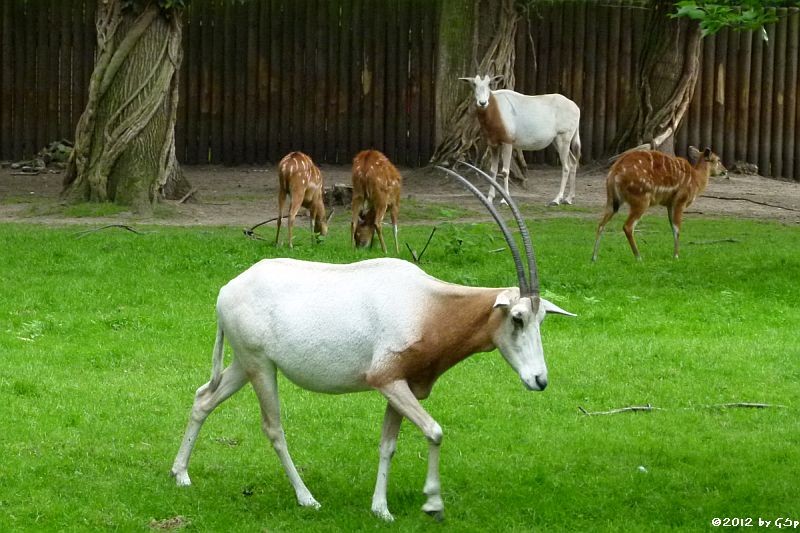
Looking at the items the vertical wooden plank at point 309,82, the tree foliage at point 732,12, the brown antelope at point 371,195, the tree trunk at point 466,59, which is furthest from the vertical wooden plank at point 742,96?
the tree foliage at point 732,12

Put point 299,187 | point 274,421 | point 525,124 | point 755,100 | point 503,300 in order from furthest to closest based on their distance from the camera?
1. point 755,100
2. point 525,124
3. point 299,187
4. point 274,421
5. point 503,300

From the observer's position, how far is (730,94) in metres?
21.6

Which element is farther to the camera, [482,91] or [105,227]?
[482,91]

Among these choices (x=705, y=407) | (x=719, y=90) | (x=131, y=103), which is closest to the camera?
(x=705, y=407)

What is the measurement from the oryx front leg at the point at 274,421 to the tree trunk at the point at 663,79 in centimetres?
1424

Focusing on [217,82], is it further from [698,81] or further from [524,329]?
[524,329]

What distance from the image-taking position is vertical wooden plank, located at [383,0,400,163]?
21.4 m

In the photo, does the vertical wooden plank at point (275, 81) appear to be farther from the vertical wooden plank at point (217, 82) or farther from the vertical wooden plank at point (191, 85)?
the vertical wooden plank at point (191, 85)

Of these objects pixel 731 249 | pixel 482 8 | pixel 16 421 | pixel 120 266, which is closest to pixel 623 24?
pixel 482 8

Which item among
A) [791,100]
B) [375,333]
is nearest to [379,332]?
[375,333]

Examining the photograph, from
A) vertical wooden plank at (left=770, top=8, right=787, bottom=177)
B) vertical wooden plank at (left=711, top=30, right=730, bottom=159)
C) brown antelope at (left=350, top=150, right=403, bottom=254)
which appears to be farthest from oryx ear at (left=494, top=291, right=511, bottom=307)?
vertical wooden plank at (left=770, top=8, right=787, bottom=177)

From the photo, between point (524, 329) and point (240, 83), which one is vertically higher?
point (240, 83)

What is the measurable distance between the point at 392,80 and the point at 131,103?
7787 mm

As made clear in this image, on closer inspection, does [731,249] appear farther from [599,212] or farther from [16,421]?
[16,421]
